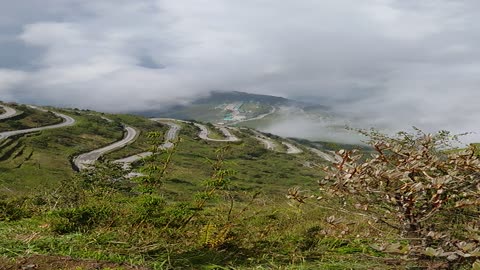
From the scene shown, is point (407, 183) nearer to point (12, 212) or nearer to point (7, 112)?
point (12, 212)

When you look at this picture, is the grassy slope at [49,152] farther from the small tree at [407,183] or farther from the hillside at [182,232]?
the small tree at [407,183]

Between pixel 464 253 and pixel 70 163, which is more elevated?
pixel 464 253

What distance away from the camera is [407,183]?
4.41m

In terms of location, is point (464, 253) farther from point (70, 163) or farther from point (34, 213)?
point (70, 163)

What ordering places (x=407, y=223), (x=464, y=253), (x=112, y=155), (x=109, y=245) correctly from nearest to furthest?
1. (x=464, y=253)
2. (x=407, y=223)
3. (x=109, y=245)
4. (x=112, y=155)

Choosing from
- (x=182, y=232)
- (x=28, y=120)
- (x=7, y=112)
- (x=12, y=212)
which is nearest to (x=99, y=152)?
(x=28, y=120)

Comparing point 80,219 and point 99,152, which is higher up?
point 80,219

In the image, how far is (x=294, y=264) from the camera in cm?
637

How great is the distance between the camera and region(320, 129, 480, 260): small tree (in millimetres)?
4465

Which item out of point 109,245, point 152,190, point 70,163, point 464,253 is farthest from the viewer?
point 70,163

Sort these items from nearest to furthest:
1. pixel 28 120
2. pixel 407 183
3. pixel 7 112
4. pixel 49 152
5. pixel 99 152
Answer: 1. pixel 407 183
2. pixel 49 152
3. pixel 99 152
4. pixel 28 120
5. pixel 7 112

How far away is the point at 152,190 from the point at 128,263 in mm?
1979

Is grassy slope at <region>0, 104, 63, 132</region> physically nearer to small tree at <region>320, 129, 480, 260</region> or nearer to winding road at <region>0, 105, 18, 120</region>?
winding road at <region>0, 105, 18, 120</region>

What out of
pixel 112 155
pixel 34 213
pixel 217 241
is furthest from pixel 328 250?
pixel 112 155
